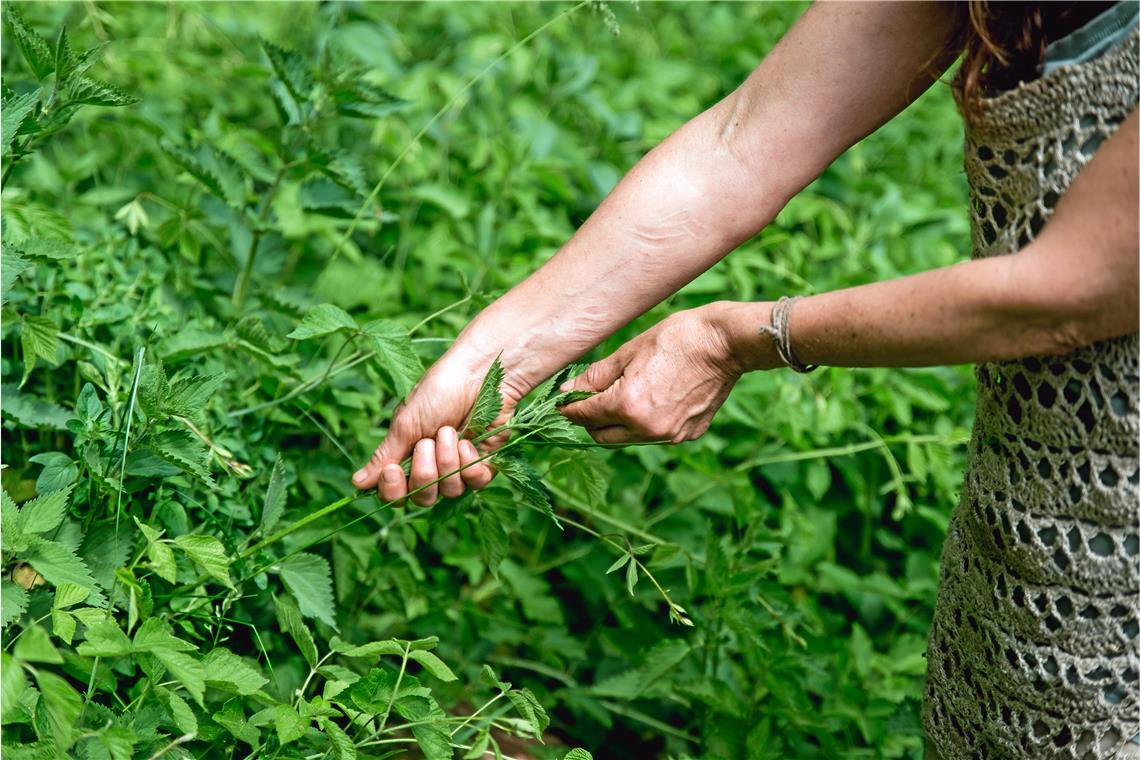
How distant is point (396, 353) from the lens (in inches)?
78.7

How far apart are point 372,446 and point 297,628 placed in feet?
1.89

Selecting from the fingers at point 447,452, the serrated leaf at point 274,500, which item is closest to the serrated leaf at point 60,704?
the serrated leaf at point 274,500

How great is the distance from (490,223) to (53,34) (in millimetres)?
1203

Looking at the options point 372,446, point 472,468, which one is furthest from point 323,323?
point 372,446

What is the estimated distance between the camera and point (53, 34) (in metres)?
3.03

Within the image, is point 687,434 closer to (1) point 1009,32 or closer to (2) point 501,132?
(1) point 1009,32

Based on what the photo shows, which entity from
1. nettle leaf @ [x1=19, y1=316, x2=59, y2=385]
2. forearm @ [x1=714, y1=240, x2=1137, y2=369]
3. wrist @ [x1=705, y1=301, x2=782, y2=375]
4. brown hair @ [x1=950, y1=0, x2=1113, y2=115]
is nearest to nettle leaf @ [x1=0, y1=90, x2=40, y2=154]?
nettle leaf @ [x1=19, y1=316, x2=59, y2=385]

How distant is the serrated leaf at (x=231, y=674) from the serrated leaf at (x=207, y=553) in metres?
0.11

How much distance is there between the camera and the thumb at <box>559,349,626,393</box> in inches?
74.7

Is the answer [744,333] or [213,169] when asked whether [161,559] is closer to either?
[744,333]

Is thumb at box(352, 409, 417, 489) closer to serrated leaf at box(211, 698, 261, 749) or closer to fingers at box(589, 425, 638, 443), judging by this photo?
fingers at box(589, 425, 638, 443)

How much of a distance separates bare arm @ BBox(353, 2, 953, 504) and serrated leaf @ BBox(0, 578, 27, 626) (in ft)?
1.79

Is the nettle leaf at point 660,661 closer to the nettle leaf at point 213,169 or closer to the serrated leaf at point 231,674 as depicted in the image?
the serrated leaf at point 231,674

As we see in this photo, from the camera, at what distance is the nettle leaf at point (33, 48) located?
179 centimetres
